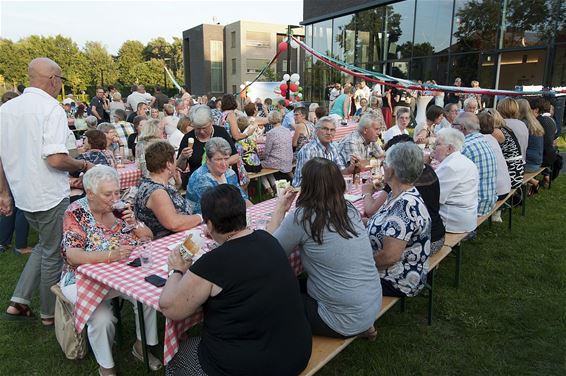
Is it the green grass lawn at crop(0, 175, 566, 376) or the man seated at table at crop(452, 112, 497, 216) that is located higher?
the man seated at table at crop(452, 112, 497, 216)

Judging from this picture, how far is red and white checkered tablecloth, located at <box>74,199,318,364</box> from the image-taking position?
2098 millimetres

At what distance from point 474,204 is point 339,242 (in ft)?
7.30

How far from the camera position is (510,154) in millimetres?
5320

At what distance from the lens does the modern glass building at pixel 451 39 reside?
11.7 m

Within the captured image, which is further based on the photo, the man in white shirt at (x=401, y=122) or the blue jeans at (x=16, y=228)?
the man in white shirt at (x=401, y=122)

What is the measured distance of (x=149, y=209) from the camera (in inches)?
117

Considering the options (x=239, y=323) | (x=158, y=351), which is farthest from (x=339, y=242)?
(x=158, y=351)

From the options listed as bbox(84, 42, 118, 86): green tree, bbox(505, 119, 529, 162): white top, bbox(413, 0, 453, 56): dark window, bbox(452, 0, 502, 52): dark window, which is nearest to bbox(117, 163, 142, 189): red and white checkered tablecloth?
bbox(505, 119, 529, 162): white top

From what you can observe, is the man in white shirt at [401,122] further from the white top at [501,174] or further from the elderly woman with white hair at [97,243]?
the elderly woman with white hair at [97,243]

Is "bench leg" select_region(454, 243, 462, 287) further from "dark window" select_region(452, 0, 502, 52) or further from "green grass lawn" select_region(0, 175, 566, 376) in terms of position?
"dark window" select_region(452, 0, 502, 52)

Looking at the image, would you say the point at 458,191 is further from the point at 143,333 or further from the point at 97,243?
the point at 97,243

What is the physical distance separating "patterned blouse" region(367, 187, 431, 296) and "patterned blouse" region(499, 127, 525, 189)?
3307mm

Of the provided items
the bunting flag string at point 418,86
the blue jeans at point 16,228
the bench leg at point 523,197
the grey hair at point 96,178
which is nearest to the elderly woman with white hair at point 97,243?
the grey hair at point 96,178

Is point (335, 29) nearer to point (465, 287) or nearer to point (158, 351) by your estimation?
point (465, 287)
